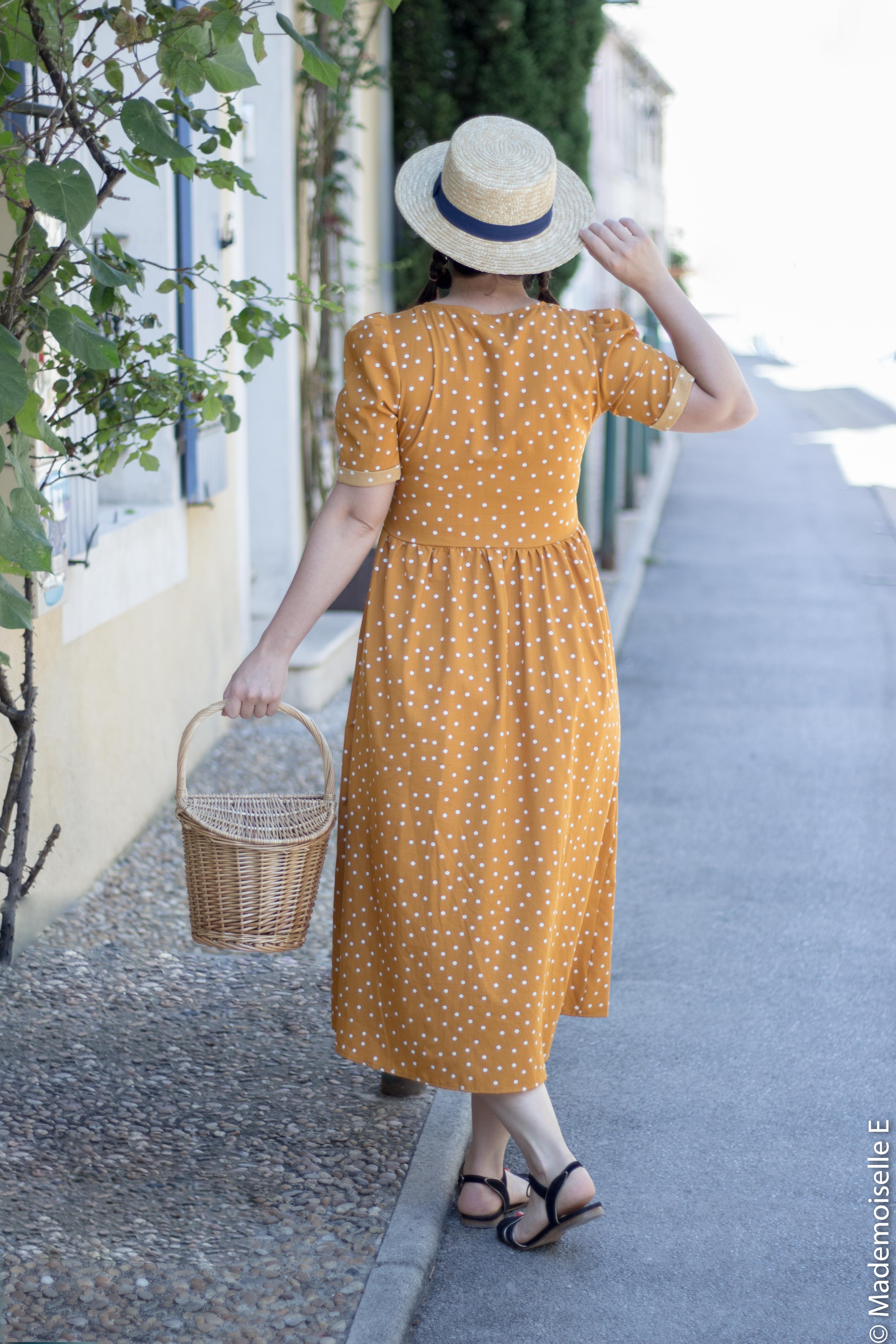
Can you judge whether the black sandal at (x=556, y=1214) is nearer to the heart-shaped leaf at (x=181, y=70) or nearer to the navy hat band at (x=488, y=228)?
the navy hat band at (x=488, y=228)

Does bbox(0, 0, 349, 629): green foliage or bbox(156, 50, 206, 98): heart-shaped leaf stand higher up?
bbox(156, 50, 206, 98): heart-shaped leaf

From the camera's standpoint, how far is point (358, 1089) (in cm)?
314

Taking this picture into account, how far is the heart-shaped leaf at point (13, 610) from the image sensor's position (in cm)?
218

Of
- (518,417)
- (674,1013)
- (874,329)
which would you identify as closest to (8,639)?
(518,417)

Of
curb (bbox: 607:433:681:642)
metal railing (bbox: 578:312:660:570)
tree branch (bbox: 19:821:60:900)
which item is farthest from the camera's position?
metal railing (bbox: 578:312:660:570)


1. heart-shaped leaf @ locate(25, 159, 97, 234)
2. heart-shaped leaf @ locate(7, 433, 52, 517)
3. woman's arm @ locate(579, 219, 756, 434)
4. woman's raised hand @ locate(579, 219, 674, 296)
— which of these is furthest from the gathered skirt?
heart-shaped leaf @ locate(25, 159, 97, 234)

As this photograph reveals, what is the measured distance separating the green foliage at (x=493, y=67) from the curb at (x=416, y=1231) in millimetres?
6953

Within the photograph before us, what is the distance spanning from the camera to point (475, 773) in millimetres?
2520

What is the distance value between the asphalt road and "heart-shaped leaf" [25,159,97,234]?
1.90 meters

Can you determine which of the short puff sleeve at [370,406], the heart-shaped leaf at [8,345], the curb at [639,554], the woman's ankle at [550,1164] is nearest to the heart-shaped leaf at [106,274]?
the heart-shaped leaf at [8,345]

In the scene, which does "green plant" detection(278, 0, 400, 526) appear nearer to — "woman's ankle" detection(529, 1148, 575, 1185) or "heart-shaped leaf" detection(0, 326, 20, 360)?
"heart-shaped leaf" detection(0, 326, 20, 360)

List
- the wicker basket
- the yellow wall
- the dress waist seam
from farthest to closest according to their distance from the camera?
1. the yellow wall
2. the wicker basket
3. the dress waist seam

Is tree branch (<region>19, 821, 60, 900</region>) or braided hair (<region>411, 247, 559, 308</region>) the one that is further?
tree branch (<region>19, 821, 60, 900</region>)

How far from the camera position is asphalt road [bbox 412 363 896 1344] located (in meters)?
2.56
